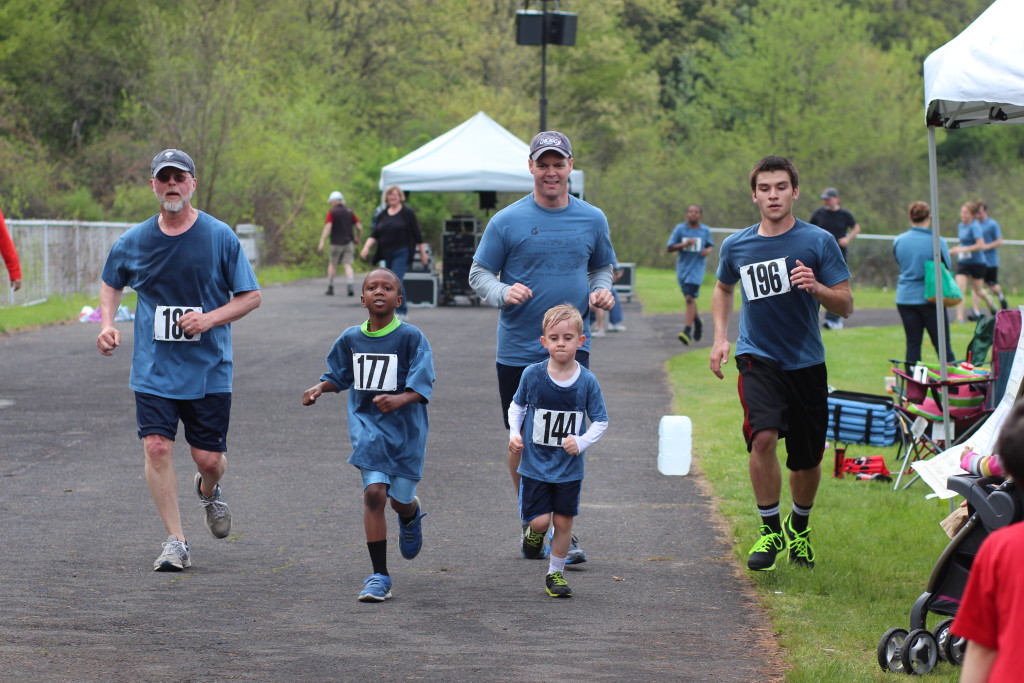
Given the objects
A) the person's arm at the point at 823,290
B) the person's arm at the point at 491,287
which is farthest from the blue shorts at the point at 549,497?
the person's arm at the point at 823,290

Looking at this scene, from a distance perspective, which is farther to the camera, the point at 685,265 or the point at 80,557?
the point at 685,265

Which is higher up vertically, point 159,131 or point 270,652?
point 159,131

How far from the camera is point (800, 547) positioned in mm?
7234

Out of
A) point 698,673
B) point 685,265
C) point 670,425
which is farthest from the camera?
point 685,265

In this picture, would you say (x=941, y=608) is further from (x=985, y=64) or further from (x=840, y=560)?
(x=985, y=64)

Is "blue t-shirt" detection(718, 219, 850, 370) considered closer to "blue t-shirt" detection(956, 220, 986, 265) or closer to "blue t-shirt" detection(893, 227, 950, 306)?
"blue t-shirt" detection(893, 227, 950, 306)

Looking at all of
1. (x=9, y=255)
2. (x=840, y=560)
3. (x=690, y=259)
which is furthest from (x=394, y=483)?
(x=690, y=259)

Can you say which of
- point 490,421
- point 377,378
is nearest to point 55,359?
point 490,421

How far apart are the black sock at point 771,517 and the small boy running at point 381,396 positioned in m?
1.76

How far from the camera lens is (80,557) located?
23.7ft

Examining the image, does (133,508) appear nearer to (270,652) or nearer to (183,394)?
(183,394)

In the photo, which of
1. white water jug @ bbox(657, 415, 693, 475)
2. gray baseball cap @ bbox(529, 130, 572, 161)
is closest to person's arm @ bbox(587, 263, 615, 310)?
gray baseball cap @ bbox(529, 130, 572, 161)

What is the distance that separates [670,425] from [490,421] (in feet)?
8.53

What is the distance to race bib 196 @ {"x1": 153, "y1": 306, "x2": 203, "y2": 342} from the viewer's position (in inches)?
280
